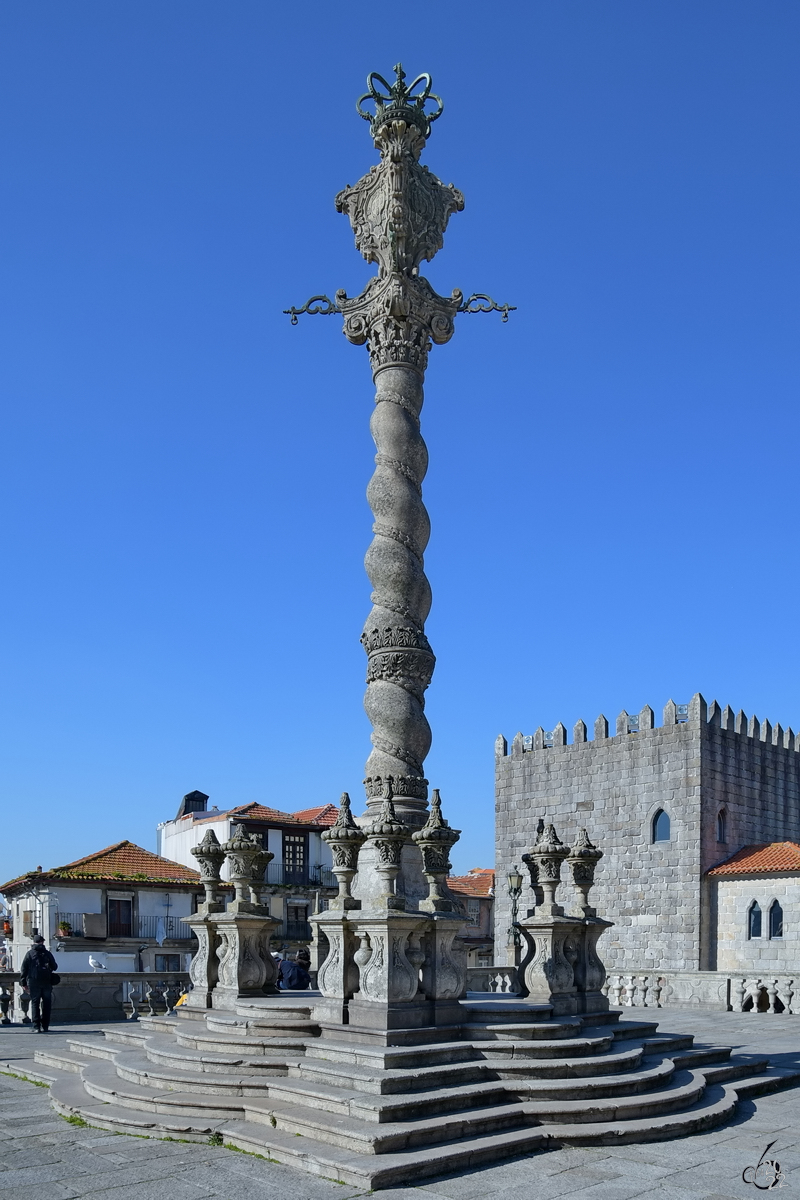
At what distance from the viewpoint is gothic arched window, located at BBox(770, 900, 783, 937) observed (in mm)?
25969

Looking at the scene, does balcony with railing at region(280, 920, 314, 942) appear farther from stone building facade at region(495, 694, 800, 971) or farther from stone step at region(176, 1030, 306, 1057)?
stone step at region(176, 1030, 306, 1057)

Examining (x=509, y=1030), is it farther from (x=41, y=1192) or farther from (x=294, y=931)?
(x=294, y=931)

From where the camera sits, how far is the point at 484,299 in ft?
48.3

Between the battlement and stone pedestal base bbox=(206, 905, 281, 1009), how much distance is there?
1869 centimetres

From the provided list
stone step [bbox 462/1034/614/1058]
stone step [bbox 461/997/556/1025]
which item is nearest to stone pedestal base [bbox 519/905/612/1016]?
stone step [bbox 461/997/556/1025]

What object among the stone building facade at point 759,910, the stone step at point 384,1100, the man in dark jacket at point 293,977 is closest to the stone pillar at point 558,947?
the stone step at point 384,1100

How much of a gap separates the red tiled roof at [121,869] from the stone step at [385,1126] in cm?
2423

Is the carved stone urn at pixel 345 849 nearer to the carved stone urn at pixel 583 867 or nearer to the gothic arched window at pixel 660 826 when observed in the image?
the carved stone urn at pixel 583 867

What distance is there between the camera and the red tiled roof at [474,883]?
45312mm

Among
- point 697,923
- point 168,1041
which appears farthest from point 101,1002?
point 697,923

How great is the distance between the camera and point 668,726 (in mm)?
28859

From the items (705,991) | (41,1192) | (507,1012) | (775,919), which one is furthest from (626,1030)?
(775,919)

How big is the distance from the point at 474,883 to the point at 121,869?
64.3ft

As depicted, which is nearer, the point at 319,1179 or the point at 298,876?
the point at 319,1179
